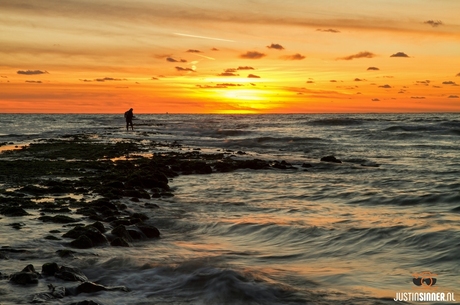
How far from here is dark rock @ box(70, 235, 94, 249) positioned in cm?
1052

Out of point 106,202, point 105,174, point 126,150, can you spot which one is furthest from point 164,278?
point 126,150

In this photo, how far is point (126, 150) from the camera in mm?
34906

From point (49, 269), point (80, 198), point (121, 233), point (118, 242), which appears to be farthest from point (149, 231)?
point (80, 198)

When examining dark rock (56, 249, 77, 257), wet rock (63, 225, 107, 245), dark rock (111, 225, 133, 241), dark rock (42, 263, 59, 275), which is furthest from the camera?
dark rock (111, 225, 133, 241)

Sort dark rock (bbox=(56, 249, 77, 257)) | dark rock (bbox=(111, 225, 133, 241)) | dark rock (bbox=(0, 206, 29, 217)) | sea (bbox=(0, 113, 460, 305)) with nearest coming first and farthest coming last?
sea (bbox=(0, 113, 460, 305)) < dark rock (bbox=(56, 249, 77, 257)) < dark rock (bbox=(111, 225, 133, 241)) < dark rock (bbox=(0, 206, 29, 217))

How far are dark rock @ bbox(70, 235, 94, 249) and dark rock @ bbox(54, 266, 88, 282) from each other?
193 centimetres

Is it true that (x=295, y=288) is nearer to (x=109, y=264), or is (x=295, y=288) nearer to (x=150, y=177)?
(x=109, y=264)

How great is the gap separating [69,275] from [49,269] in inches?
16.3

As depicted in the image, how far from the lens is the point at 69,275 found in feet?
27.3

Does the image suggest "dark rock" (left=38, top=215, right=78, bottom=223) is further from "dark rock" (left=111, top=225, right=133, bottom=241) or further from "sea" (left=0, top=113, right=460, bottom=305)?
"dark rock" (left=111, top=225, right=133, bottom=241)

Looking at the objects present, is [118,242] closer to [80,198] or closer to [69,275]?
[69,275]

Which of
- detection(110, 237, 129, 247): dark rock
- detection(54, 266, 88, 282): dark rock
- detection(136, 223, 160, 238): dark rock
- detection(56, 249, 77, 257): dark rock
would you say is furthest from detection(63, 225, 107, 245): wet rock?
detection(54, 266, 88, 282): dark rock

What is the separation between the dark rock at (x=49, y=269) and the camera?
8461 mm

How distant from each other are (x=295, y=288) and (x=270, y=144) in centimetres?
3986
